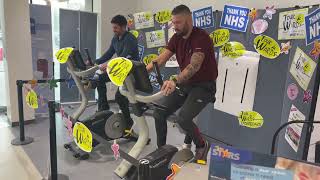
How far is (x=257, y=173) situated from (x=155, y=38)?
13.7 ft

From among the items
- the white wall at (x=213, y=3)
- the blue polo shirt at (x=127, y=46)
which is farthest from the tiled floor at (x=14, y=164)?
the white wall at (x=213, y=3)

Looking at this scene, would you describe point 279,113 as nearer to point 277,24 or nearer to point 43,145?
point 277,24

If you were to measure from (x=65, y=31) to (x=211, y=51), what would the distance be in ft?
12.3

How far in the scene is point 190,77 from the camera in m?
2.58

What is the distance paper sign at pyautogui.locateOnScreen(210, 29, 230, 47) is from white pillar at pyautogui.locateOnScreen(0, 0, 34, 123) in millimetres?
2703

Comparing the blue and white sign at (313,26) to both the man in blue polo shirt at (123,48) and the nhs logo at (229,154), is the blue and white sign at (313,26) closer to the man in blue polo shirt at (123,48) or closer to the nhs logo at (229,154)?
the nhs logo at (229,154)

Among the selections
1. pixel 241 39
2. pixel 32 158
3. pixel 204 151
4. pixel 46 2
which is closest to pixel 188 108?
pixel 204 151

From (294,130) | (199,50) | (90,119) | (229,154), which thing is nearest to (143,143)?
(199,50)

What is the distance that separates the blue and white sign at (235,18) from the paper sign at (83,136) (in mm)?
2280

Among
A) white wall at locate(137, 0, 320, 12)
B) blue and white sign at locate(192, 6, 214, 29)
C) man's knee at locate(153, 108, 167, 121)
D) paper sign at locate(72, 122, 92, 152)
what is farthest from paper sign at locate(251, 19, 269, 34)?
paper sign at locate(72, 122, 92, 152)

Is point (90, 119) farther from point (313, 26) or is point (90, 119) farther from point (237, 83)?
point (313, 26)

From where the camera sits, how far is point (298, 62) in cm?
270

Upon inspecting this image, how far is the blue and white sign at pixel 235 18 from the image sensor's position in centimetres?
344

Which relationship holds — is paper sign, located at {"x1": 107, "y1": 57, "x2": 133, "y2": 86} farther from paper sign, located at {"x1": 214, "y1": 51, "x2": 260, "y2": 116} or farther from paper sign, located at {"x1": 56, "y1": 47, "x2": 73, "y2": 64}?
paper sign, located at {"x1": 214, "y1": 51, "x2": 260, "y2": 116}
